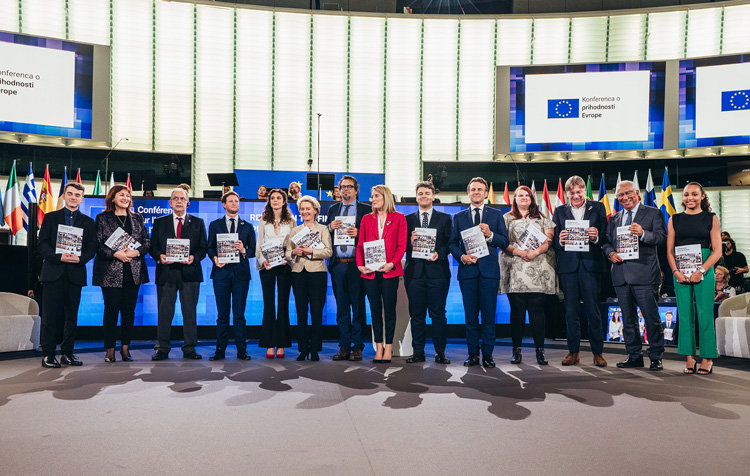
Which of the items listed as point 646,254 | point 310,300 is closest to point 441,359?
point 310,300

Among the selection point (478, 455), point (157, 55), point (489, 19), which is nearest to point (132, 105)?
point (157, 55)

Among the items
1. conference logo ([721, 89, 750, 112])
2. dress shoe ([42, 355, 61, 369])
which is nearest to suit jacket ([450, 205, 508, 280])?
dress shoe ([42, 355, 61, 369])

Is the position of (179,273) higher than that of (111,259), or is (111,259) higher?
(111,259)

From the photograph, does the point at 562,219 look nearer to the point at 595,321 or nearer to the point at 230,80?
the point at 595,321

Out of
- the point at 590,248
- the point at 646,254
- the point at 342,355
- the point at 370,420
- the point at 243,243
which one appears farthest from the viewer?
the point at 243,243

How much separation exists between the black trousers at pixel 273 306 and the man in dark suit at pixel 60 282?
1555mm

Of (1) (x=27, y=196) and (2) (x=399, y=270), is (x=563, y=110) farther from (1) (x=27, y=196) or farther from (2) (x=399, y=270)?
(1) (x=27, y=196)

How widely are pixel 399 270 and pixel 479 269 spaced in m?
0.70

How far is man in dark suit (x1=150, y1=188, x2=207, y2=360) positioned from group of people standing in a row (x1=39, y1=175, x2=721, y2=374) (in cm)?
1

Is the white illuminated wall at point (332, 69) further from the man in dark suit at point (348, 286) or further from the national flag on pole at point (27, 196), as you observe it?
the man in dark suit at point (348, 286)

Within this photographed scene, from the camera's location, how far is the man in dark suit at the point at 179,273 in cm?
607

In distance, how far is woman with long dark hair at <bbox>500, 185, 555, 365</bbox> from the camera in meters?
5.66

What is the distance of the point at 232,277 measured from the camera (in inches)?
242

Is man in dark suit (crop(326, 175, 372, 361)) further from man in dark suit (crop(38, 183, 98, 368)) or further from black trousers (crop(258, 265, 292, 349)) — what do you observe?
man in dark suit (crop(38, 183, 98, 368))
